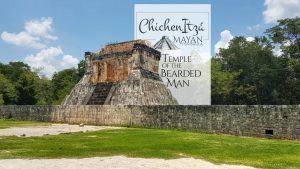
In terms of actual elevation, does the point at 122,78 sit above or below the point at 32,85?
below

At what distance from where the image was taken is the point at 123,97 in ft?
77.8

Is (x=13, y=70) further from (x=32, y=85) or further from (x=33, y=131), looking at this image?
(x=33, y=131)

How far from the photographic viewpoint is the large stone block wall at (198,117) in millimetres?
13539

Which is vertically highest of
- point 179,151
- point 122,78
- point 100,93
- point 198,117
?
point 122,78

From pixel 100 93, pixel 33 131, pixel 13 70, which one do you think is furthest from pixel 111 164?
pixel 13 70

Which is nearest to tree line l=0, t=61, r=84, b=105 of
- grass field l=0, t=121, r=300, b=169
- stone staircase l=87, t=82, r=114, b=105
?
stone staircase l=87, t=82, r=114, b=105

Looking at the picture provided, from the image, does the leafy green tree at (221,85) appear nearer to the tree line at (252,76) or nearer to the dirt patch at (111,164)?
the tree line at (252,76)

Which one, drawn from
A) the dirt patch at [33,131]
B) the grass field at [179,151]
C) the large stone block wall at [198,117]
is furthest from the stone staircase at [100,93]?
the grass field at [179,151]

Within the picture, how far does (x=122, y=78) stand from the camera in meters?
26.0

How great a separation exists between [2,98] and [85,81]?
68.1 feet

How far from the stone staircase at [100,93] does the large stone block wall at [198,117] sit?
3.21 meters

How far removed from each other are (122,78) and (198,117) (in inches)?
422

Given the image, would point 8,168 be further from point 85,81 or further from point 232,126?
point 85,81

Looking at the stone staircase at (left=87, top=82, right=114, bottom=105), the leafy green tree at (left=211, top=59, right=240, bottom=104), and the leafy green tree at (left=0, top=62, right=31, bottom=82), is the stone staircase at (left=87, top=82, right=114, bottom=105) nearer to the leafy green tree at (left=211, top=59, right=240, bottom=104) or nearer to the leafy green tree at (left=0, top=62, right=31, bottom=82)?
the leafy green tree at (left=211, top=59, right=240, bottom=104)
